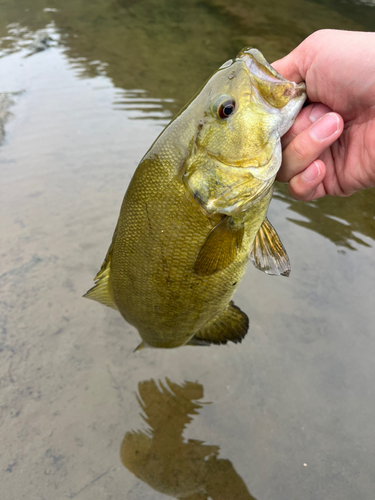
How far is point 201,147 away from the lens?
5.66 ft

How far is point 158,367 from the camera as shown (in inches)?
125

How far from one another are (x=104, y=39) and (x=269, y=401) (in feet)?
28.6

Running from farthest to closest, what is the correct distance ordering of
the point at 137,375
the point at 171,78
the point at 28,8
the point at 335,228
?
the point at 28,8 < the point at 171,78 < the point at 335,228 < the point at 137,375

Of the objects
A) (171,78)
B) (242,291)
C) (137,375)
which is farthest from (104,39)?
(137,375)

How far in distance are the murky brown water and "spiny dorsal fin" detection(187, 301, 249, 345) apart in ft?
2.82

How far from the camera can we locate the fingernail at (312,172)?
2.08 metres

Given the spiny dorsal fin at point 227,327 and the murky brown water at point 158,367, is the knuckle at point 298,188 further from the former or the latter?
the murky brown water at point 158,367

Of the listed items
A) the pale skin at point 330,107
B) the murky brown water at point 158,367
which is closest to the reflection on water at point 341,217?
the murky brown water at point 158,367

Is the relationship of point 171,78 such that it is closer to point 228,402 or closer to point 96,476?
point 228,402

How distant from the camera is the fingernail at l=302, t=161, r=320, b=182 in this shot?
2.08 meters

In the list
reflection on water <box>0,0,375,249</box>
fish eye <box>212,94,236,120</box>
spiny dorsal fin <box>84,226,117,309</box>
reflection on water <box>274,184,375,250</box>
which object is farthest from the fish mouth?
reflection on water <box>0,0,375,249</box>

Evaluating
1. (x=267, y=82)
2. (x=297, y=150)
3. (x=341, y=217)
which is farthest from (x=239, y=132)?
(x=341, y=217)

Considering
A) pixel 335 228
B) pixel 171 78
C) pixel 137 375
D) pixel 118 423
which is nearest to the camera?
pixel 118 423

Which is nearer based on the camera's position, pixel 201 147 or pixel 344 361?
pixel 201 147
